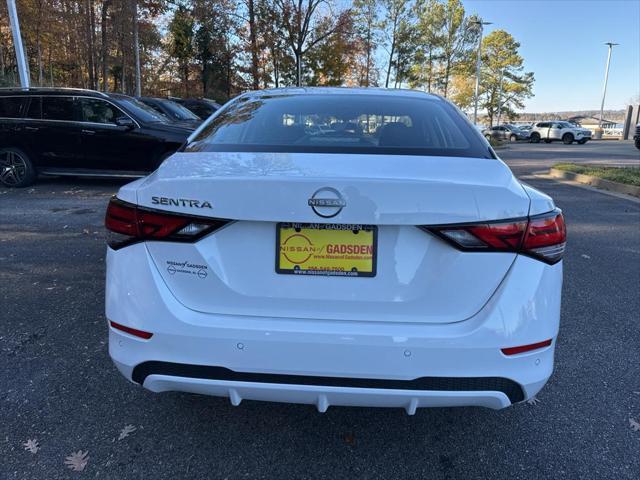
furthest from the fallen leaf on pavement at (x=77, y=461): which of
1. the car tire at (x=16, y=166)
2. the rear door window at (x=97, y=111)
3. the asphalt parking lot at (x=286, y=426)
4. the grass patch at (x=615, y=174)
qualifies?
the grass patch at (x=615, y=174)

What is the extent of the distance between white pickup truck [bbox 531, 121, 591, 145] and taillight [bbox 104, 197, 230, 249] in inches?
1641

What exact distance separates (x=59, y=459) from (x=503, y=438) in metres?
2.07

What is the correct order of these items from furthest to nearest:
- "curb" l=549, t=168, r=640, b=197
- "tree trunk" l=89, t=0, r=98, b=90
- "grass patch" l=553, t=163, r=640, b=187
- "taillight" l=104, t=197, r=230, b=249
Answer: "tree trunk" l=89, t=0, r=98, b=90
"grass patch" l=553, t=163, r=640, b=187
"curb" l=549, t=168, r=640, b=197
"taillight" l=104, t=197, r=230, b=249

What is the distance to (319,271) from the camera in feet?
6.07

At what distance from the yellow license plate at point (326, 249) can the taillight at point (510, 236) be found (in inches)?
9.0

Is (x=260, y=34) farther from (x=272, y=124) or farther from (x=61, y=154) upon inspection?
(x=272, y=124)

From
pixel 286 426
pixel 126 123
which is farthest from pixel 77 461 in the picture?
pixel 126 123

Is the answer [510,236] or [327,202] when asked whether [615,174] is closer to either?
[510,236]

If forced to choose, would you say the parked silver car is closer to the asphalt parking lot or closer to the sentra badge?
the asphalt parking lot

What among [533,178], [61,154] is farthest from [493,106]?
[61,154]

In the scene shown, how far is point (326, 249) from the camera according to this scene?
5.96ft

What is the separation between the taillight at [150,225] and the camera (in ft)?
6.09

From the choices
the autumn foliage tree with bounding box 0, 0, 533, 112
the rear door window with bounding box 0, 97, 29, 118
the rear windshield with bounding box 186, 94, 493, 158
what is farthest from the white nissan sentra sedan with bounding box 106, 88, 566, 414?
the autumn foliage tree with bounding box 0, 0, 533, 112

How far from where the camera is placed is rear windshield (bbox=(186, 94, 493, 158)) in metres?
2.23
